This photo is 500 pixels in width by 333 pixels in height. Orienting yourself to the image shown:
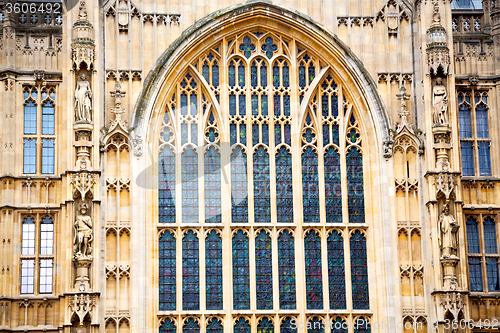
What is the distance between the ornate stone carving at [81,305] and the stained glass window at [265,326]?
17.4ft

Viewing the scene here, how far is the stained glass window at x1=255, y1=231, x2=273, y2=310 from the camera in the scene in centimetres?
3061

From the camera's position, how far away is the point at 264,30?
3269 centimetres

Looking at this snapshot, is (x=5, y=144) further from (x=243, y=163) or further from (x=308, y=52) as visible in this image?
(x=308, y=52)

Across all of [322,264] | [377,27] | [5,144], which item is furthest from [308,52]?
[5,144]

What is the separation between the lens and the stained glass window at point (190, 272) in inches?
1194

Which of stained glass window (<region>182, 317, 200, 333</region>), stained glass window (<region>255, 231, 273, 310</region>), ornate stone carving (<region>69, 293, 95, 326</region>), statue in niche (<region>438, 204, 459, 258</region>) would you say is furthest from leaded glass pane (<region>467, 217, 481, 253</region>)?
ornate stone carving (<region>69, 293, 95, 326</region>)

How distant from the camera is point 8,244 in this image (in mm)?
29906

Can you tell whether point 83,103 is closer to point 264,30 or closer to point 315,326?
point 264,30

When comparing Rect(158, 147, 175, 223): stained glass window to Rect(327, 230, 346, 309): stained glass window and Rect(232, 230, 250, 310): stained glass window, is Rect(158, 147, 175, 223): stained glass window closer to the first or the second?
Rect(232, 230, 250, 310): stained glass window

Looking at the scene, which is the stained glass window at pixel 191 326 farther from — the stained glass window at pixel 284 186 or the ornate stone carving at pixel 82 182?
the ornate stone carving at pixel 82 182

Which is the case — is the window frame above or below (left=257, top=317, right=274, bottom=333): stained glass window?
above

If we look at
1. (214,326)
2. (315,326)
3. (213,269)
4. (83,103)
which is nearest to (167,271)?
(213,269)

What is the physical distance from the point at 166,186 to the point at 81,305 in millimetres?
4825

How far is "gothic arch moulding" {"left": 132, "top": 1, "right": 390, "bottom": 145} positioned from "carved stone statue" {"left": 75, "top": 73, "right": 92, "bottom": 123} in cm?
168
